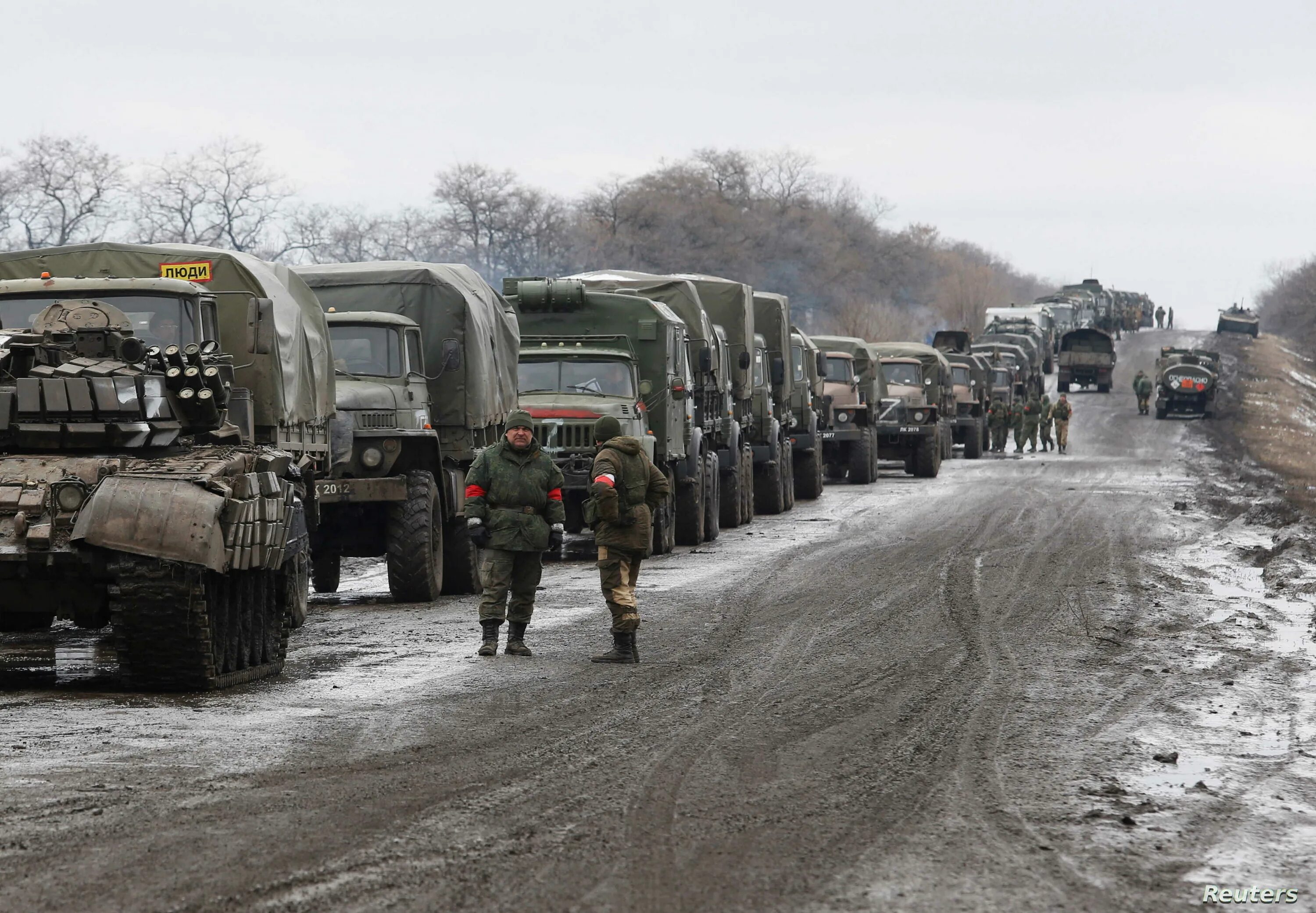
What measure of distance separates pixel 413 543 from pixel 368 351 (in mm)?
1850

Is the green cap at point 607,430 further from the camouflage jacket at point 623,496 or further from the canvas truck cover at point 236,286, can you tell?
the canvas truck cover at point 236,286

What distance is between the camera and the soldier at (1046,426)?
153ft

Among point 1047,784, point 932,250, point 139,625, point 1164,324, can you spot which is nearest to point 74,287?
point 139,625

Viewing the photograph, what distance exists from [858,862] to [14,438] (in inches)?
228

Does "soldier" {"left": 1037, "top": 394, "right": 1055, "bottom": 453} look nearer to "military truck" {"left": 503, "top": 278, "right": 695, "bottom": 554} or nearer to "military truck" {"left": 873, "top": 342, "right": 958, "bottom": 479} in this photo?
"military truck" {"left": 873, "top": 342, "right": 958, "bottom": 479}

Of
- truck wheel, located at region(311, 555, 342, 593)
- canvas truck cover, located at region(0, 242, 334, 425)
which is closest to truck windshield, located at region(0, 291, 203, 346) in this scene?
canvas truck cover, located at region(0, 242, 334, 425)

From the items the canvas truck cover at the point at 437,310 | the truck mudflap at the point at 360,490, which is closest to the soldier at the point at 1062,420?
the canvas truck cover at the point at 437,310

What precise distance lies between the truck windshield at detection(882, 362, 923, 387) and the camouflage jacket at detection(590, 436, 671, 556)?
87.4 ft

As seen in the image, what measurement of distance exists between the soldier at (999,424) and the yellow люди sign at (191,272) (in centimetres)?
3640

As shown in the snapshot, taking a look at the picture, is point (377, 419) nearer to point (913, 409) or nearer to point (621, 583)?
point (621, 583)

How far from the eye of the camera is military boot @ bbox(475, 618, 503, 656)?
453 inches

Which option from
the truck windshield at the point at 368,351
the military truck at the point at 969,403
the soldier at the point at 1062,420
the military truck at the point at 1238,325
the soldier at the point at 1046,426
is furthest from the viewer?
the military truck at the point at 1238,325

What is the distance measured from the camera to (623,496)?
11609mm

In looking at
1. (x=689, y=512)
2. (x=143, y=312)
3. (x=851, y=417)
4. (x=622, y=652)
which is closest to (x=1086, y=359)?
(x=851, y=417)
